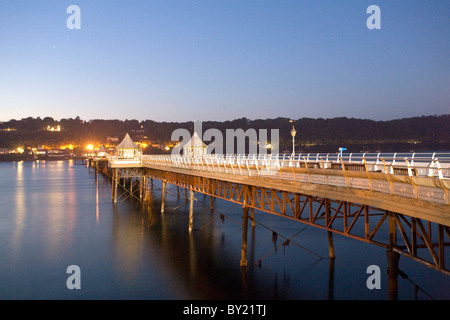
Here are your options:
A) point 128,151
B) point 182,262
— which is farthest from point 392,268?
point 128,151

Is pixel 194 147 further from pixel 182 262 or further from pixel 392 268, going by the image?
pixel 392 268

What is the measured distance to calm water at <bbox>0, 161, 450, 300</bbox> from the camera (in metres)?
20.5

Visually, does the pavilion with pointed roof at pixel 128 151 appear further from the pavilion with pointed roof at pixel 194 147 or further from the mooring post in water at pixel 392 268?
the mooring post in water at pixel 392 268

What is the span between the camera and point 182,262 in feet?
82.6

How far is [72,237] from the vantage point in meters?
34.0

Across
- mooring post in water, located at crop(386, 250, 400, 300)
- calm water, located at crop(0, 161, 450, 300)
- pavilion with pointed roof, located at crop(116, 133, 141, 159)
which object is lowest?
calm water, located at crop(0, 161, 450, 300)

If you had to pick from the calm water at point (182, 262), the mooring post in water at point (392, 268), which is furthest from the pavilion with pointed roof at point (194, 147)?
the mooring post in water at point (392, 268)

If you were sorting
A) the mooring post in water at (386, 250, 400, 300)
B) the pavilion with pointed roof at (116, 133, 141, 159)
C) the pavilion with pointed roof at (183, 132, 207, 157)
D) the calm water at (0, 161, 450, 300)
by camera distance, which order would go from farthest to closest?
the pavilion with pointed roof at (116, 133, 141, 159) → the pavilion with pointed roof at (183, 132, 207, 157) → the calm water at (0, 161, 450, 300) → the mooring post in water at (386, 250, 400, 300)

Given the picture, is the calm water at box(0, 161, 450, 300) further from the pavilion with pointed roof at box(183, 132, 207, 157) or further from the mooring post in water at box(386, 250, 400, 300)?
the pavilion with pointed roof at box(183, 132, 207, 157)

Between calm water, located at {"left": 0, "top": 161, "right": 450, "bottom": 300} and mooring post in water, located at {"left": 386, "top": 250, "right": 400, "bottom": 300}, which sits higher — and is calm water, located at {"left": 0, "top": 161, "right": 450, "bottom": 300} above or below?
below

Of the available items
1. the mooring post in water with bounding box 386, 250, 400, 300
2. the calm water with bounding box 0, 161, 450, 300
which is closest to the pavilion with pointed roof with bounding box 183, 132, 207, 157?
Answer: the calm water with bounding box 0, 161, 450, 300

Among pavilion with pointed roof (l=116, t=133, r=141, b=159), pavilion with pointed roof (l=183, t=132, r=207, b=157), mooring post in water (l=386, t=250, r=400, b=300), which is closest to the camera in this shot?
mooring post in water (l=386, t=250, r=400, b=300)

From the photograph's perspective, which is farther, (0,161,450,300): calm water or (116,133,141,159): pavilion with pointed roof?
(116,133,141,159): pavilion with pointed roof

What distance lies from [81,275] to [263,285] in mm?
11427
